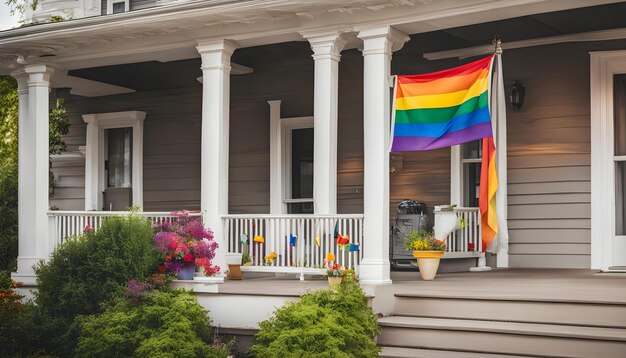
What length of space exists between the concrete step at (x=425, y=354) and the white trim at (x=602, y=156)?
3881 mm

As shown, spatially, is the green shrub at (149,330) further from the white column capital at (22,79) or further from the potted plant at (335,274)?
the white column capital at (22,79)

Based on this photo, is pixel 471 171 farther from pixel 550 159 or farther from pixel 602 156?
pixel 602 156

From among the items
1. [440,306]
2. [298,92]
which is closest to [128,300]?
[440,306]

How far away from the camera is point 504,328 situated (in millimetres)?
8555

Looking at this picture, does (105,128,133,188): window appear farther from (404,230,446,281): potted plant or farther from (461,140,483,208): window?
(404,230,446,281): potted plant

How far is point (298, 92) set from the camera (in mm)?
14102

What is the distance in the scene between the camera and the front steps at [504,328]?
8156 mm

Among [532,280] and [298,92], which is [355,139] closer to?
[298,92]

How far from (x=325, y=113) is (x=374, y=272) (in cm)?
193

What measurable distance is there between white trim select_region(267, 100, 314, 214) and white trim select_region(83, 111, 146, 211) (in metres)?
2.56

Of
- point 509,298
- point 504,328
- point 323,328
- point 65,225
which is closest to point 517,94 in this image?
point 509,298

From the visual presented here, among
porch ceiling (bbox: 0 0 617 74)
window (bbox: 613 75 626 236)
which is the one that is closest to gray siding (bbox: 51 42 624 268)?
window (bbox: 613 75 626 236)

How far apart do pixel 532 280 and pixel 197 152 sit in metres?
6.54

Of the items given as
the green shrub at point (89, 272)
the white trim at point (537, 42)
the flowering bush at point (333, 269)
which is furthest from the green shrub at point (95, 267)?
the white trim at point (537, 42)
